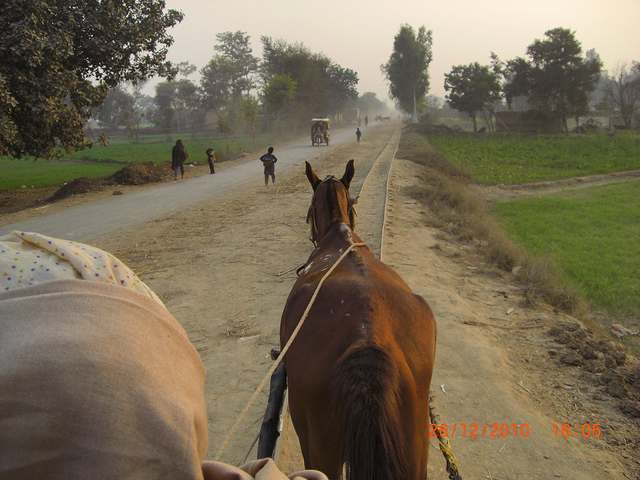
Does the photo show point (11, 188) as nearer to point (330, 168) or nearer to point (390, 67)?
point (330, 168)

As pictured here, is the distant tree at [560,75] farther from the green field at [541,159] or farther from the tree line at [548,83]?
the green field at [541,159]

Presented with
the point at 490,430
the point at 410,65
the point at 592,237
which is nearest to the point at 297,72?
the point at 410,65

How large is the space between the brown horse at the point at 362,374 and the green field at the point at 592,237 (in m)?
6.38

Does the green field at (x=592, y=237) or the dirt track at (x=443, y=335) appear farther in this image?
the green field at (x=592, y=237)

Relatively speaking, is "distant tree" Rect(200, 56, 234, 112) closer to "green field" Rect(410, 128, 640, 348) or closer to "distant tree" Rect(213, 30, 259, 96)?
"distant tree" Rect(213, 30, 259, 96)

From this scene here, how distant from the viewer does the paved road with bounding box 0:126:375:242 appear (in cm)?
995

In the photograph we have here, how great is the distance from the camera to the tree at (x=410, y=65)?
216 feet

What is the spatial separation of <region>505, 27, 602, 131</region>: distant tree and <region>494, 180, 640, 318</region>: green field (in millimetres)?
30317

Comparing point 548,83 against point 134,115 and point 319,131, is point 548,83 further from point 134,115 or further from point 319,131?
point 134,115

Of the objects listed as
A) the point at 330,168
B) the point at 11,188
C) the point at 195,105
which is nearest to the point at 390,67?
the point at 195,105

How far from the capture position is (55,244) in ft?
3.78

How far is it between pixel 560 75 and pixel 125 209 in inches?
1845

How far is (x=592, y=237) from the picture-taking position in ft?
36.1

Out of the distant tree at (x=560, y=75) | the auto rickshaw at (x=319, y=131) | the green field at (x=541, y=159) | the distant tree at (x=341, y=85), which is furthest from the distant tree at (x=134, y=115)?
the distant tree at (x=560, y=75)
